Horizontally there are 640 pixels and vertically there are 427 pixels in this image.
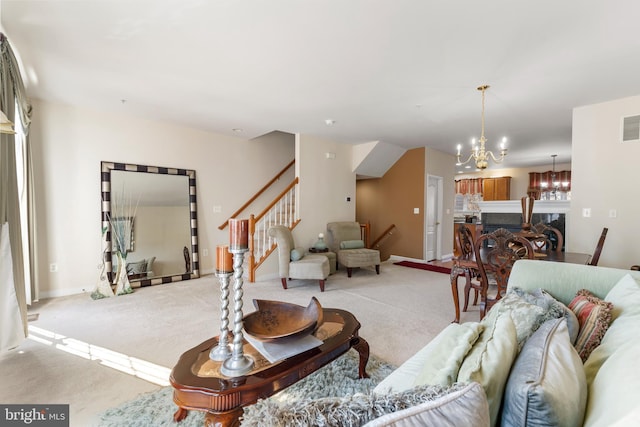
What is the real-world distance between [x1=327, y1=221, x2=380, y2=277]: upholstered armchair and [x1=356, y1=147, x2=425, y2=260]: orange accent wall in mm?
1408

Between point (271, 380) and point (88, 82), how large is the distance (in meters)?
3.64

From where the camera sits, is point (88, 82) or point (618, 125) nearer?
point (88, 82)

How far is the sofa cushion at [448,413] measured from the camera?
52cm

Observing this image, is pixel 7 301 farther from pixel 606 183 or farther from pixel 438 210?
pixel 438 210

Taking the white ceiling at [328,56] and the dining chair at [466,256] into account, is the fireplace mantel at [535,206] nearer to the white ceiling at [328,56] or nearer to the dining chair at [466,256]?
the white ceiling at [328,56]

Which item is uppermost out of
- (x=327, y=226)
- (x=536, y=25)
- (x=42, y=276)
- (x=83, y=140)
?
(x=536, y=25)

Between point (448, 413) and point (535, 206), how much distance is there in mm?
6764

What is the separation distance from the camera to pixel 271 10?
6.34 ft

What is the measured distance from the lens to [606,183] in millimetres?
3533

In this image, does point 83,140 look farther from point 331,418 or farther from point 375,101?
point 331,418

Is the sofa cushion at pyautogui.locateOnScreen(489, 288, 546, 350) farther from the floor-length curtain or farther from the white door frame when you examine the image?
the white door frame

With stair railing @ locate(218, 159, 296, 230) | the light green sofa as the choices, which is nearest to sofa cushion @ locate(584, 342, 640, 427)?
the light green sofa

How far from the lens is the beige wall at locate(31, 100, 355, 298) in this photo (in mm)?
3645

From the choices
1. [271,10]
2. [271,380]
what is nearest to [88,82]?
[271,10]
